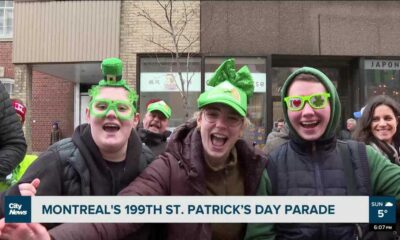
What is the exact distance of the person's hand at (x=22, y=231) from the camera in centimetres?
200

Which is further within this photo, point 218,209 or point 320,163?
point 320,163

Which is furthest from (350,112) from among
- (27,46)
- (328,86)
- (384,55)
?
(328,86)

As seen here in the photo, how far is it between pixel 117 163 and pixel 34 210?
20.5 inches

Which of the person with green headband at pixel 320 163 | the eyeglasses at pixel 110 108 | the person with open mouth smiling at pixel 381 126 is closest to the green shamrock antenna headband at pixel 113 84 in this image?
the eyeglasses at pixel 110 108

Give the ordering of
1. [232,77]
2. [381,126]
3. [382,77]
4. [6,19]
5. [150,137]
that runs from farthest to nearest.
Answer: [6,19], [382,77], [150,137], [381,126], [232,77]

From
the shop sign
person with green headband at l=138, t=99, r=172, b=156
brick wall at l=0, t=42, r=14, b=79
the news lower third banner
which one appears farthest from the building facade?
the news lower third banner

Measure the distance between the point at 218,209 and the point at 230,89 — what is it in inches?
25.1

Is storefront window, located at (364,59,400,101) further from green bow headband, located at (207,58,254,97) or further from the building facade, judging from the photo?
green bow headband, located at (207,58,254,97)

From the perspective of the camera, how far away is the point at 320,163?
90.5 inches

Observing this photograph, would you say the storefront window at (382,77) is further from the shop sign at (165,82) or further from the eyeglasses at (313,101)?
the eyeglasses at (313,101)

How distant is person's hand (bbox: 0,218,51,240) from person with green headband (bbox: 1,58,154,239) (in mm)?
153

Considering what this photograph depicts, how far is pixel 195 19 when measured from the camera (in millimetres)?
11742

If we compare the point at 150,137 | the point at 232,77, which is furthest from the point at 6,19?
the point at 232,77

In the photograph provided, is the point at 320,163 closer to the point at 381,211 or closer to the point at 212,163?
the point at 381,211
